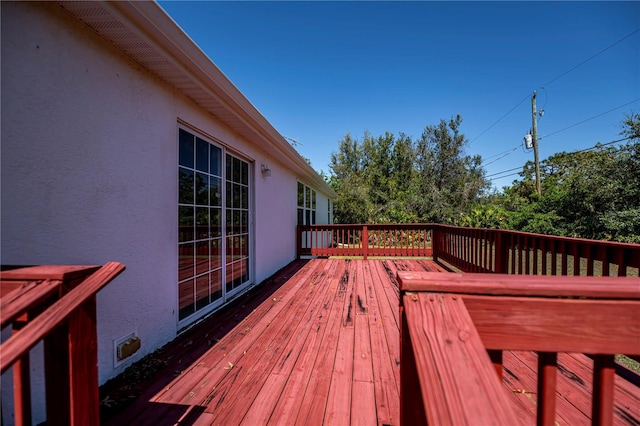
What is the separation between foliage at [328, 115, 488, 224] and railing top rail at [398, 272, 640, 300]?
505 inches

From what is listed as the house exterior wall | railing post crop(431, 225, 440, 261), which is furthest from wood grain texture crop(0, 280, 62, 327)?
railing post crop(431, 225, 440, 261)

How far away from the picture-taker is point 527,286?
67 centimetres

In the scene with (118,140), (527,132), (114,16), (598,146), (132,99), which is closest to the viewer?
(114,16)

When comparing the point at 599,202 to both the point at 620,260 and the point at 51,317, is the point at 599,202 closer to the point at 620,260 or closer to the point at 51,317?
the point at 620,260

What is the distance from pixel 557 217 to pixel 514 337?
14436mm

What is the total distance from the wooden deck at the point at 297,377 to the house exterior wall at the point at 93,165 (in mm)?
454

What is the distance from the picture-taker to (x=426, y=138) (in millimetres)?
18609

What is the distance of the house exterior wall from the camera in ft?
4.61

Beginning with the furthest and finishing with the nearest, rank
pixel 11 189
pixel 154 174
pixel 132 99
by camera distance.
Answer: pixel 154 174
pixel 132 99
pixel 11 189

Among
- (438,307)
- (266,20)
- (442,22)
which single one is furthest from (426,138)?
(438,307)

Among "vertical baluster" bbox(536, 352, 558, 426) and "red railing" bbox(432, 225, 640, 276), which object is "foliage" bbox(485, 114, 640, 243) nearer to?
"red railing" bbox(432, 225, 640, 276)

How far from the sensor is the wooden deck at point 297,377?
1580 millimetres

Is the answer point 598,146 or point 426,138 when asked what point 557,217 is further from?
point 426,138

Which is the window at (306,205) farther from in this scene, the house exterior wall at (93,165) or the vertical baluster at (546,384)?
the vertical baluster at (546,384)
